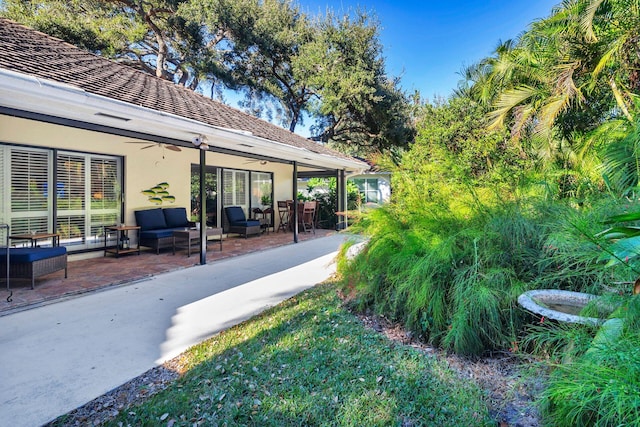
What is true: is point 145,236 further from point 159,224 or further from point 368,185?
point 368,185

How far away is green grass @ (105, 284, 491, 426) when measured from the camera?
2.14m

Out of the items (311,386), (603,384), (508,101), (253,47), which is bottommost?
(311,386)

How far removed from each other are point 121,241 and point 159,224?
A: 0.98 meters

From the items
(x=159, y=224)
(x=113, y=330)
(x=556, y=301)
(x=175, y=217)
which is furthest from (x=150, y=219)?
(x=556, y=301)

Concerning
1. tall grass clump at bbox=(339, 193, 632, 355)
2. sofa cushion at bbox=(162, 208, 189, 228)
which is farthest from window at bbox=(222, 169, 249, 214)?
tall grass clump at bbox=(339, 193, 632, 355)

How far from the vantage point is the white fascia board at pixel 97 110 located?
3.66 m

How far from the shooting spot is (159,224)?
8586 millimetres

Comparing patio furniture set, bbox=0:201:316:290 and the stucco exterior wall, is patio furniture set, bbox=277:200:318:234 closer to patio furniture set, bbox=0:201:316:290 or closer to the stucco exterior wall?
patio furniture set, bbox=0:201:316:290

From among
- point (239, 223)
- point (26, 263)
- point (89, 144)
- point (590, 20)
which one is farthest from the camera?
point (239, 223)

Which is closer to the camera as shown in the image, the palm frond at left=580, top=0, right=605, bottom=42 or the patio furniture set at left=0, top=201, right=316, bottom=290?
the patio furniture set at left=0, top=201, right=316, bottom=290

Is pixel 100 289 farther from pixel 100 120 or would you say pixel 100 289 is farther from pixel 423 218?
pixel 423 218

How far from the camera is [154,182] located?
892 centimetres

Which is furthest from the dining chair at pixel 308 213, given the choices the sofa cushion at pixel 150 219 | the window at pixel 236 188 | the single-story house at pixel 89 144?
the sofa cushion at pixel 150 219

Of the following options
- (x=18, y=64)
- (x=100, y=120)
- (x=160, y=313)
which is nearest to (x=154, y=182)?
(x=100, y=120)
